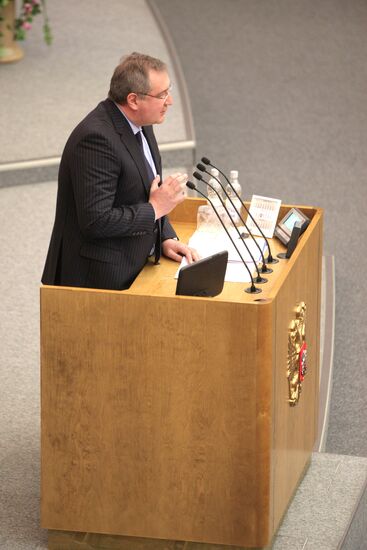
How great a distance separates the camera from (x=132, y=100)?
3004 mm

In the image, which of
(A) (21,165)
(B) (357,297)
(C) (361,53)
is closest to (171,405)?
(B) (357,297)

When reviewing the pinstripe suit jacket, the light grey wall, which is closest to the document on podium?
the pinstripe suit jacket

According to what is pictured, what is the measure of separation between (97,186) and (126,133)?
0.18 m

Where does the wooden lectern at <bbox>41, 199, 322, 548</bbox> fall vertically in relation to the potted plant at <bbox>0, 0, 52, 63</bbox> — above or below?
below

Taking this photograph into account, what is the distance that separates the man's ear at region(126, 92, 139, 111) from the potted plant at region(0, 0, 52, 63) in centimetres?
377

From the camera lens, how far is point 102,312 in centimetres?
286

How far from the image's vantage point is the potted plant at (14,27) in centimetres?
664

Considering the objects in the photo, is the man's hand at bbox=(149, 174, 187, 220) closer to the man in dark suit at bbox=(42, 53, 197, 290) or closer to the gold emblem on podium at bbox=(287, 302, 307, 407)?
the man in dark suit at bbox=(42, 53, 197, 290)

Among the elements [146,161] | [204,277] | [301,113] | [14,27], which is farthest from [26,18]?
[204,277]

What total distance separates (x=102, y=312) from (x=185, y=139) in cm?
324

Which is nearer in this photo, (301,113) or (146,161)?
(146,161)

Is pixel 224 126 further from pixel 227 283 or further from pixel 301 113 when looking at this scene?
pixel 227 283

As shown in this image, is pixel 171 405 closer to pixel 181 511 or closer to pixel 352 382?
pixel 181 511

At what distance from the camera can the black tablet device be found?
Result: 2.78 metres
